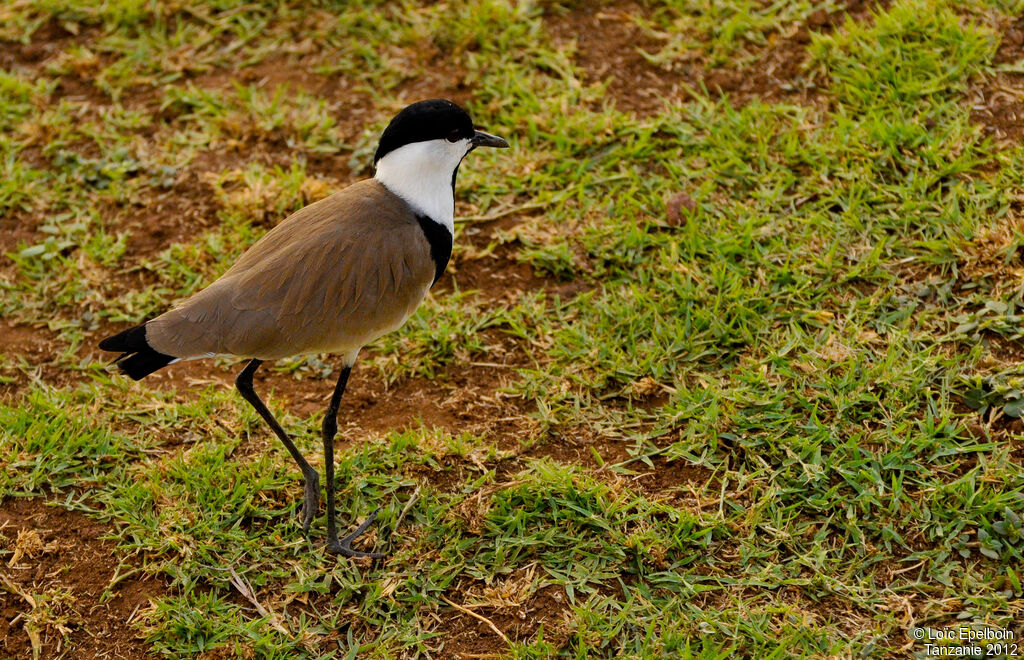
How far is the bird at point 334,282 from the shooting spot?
141 inches

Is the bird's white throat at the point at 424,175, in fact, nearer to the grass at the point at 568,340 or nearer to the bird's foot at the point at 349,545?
the grass at the point at 568,340

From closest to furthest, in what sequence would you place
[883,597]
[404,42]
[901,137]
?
[883,597]
[901,137]
[404,42]

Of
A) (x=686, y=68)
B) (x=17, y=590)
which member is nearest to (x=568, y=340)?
(x=686, y=68)

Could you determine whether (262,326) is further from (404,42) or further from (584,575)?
(404,42)

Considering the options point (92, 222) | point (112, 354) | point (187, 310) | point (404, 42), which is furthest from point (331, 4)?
point (187, 310)

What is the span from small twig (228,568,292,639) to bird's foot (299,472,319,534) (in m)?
0.30

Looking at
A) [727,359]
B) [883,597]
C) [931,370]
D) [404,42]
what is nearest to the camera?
[883,597]

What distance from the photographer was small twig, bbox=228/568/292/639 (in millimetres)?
3488

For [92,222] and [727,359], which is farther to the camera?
[92,222]

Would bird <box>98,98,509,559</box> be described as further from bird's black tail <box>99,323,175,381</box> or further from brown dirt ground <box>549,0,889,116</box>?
brown dirt ground <box>549,0,889,116</box>

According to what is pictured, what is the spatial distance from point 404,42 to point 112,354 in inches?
98.3

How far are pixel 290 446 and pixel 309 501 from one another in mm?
223

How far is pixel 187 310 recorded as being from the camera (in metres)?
3.63

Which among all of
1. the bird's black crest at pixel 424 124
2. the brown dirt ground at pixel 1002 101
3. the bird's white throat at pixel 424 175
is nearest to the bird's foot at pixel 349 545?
the bird's white throat at pixel 424 175
